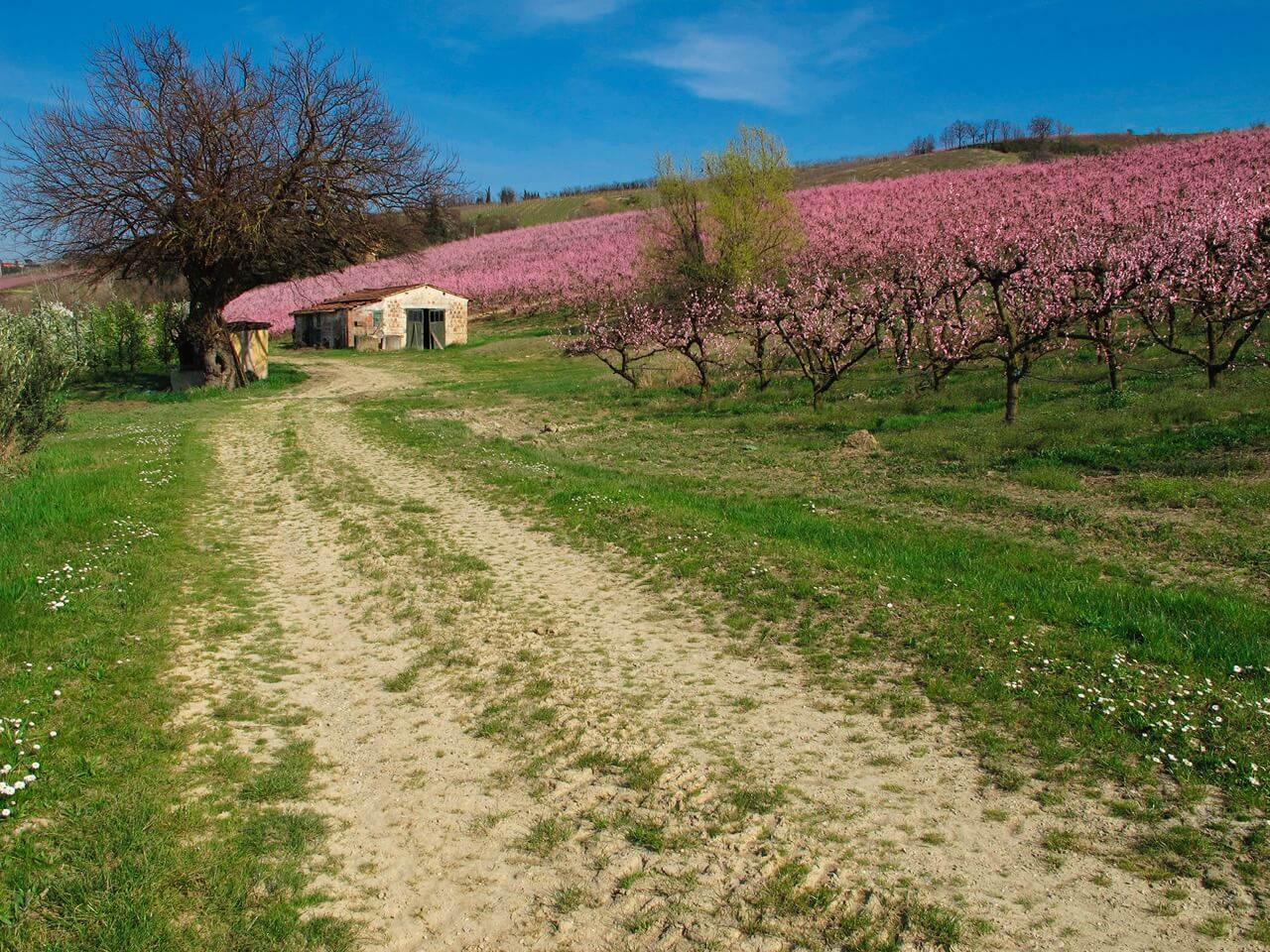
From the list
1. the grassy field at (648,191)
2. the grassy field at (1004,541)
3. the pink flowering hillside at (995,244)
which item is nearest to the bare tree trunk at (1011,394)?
the grassy field at (1004,541)

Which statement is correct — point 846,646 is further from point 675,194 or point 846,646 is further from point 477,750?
point 675,194

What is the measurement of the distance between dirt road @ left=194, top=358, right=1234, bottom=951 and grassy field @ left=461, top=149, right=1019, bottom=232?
124ft

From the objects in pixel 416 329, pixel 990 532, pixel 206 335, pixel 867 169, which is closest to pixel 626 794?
Result: pixel 990 532

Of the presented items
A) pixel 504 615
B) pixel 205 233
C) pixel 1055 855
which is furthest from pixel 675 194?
pixel 1055 855

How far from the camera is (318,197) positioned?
2831 cm

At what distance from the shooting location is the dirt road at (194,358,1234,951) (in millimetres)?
3713

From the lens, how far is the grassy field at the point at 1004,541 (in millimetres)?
5340

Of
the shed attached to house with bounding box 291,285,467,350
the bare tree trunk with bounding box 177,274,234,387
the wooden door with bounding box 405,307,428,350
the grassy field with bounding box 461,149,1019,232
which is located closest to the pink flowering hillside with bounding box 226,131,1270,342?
the shed attached to house with bounding box 291,285,467,350

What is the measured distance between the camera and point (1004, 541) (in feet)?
30.7

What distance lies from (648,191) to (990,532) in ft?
125

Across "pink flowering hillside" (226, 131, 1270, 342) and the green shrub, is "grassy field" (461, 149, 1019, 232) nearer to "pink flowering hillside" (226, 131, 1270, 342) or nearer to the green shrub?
"pink flowering hillside" (226, 131, 1270, 342)

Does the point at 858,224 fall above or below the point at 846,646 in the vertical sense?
above

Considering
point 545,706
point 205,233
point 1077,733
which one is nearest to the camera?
point 1077,733

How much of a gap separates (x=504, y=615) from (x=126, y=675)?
297 centimetres
